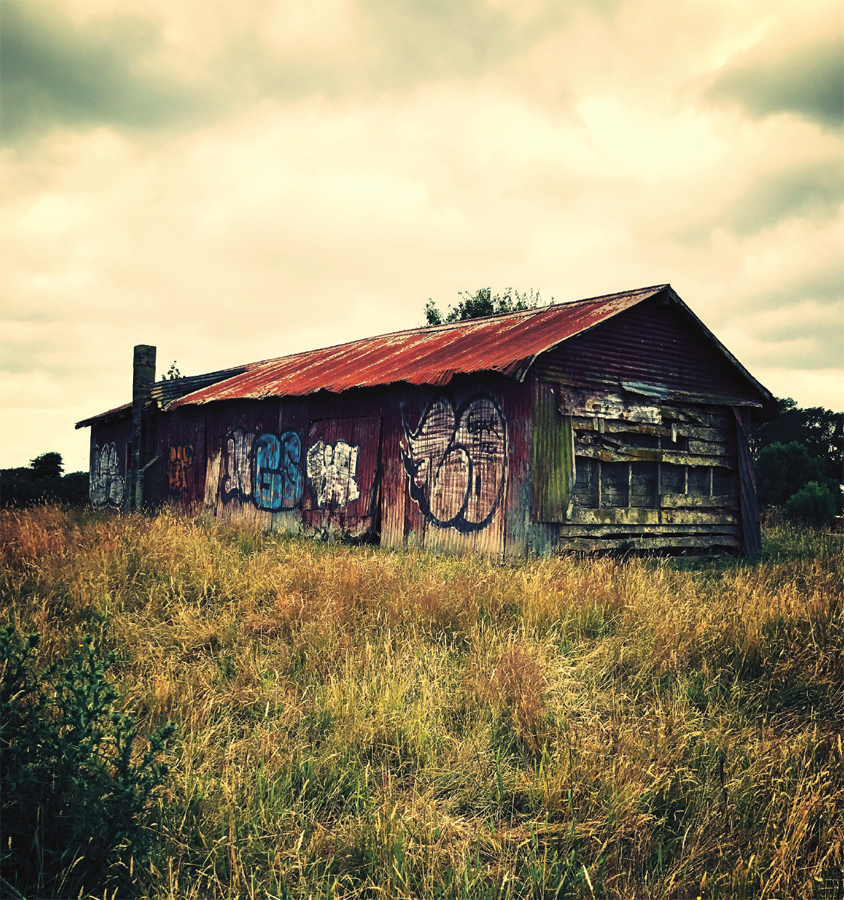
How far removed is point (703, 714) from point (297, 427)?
1178 cm

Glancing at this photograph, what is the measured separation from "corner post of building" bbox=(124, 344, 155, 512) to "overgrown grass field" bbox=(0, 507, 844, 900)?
12.1 metres

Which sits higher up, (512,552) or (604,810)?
(512,552)

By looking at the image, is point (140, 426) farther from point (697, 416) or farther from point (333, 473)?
point (697, 416)

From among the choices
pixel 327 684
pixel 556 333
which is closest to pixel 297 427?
pixel 556 333

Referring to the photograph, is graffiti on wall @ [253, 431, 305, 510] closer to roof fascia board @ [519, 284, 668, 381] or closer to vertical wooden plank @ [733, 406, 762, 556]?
roof fascia board @ [519, 284, 668, 381]

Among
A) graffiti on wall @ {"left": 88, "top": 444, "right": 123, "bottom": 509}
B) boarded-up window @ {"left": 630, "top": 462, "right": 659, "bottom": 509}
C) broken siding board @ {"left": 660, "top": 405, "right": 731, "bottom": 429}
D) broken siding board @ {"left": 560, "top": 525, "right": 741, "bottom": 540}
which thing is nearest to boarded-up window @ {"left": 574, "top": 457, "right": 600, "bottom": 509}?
broken siding board @ {"left": 560, "top": 525, "right": 741, "bottom": 540}

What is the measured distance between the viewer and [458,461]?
1154cm

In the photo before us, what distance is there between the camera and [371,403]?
43.9 ft

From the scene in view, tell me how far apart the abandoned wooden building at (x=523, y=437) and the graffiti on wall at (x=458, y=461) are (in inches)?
1.1

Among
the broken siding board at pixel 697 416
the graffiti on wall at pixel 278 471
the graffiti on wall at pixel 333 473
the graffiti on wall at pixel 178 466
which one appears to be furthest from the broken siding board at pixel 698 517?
the graffiti on wall at pixel 178 466

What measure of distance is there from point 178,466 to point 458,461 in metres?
10.4

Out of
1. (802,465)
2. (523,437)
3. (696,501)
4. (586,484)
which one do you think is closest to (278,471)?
(523,437)

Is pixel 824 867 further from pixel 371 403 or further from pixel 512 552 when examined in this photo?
Result: pixel 371 403

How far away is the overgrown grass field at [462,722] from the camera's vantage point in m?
3.09
